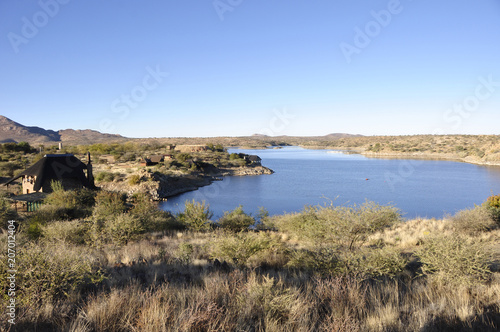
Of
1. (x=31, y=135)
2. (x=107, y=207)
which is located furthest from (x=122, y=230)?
(x=31, y=135)

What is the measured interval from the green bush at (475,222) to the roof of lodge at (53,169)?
26596 mm

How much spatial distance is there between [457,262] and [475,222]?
798 centimetres

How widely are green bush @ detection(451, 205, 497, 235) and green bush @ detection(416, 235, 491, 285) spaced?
6921 millimetres

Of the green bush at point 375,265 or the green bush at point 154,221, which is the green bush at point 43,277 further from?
the green bush at point 154,221

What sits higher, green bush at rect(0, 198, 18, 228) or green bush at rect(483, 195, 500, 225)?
green bush at rect(483, 195, 500, 225)

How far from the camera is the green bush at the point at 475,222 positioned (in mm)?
12102

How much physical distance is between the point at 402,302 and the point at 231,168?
57.5 meters

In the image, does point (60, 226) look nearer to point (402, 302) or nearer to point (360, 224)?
point (360, 224)

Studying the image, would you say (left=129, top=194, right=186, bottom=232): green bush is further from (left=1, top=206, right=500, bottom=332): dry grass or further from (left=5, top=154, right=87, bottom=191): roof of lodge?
(left=5, top=154, right=87, bottom=191): roof of lodge

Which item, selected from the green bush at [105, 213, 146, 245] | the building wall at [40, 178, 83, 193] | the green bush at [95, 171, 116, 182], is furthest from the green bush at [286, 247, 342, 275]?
the green bush at [95, 171, 116, 182]

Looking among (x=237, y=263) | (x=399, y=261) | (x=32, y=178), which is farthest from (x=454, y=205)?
(x=32, y=178)

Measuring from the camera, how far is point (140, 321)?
3.60 meters

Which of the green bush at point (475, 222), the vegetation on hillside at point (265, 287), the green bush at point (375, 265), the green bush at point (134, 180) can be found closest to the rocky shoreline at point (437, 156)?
the green bush at point (475, 222)

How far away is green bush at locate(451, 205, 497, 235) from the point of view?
12102 millimetres
